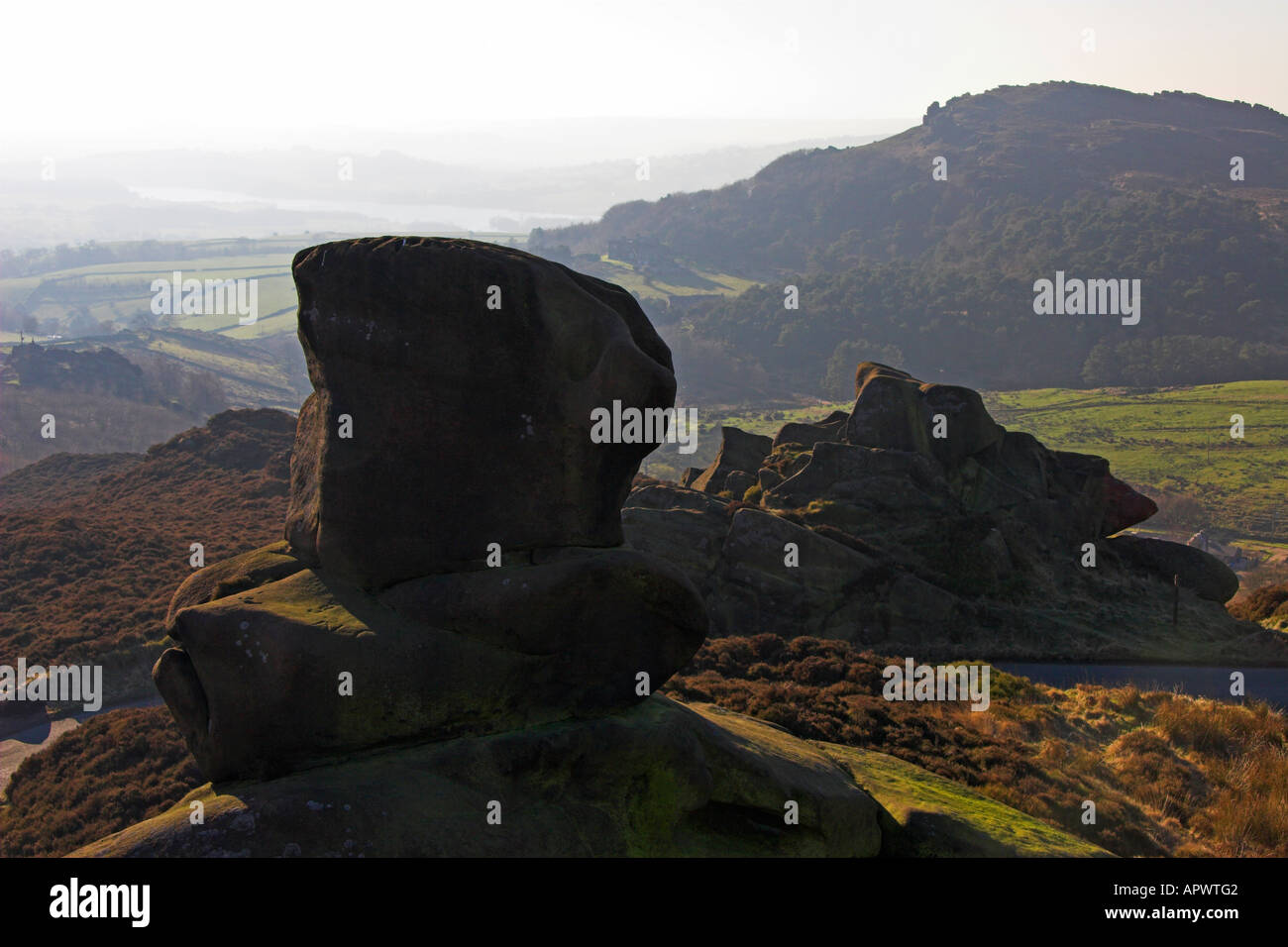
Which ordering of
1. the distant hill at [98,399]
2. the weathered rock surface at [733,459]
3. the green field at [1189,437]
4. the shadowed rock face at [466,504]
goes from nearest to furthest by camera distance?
the shadowed rock face at [466,504] < the weathered rock surface at [733,459] < the green field at [1189,437] < the distant hill at [98,399]

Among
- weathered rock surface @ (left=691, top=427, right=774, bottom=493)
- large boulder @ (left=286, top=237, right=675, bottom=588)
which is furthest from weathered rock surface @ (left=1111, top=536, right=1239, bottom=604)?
large boulder @ (left=286, top=237, right=675, bottom=588)

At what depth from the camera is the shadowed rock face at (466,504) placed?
10.9 meters

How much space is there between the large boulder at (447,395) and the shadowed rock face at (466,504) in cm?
2

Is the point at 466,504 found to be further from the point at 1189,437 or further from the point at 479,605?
the point at 1189,437

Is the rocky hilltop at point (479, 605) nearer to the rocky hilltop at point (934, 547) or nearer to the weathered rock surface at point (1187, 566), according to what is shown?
the rocky hilltop at point (934, 547)

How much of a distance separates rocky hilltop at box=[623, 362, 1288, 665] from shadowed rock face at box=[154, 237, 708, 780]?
17.7 m

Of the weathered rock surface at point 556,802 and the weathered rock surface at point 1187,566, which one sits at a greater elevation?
the weathered rock surface at point 556,802

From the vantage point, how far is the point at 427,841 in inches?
367

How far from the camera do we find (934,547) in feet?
107

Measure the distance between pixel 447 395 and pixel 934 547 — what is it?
79.7 feet

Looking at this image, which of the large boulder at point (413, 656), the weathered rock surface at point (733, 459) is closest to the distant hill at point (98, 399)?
the weathered rock surface at point (733, 459)

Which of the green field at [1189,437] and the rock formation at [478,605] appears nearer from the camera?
the rock formation at [478,605]
